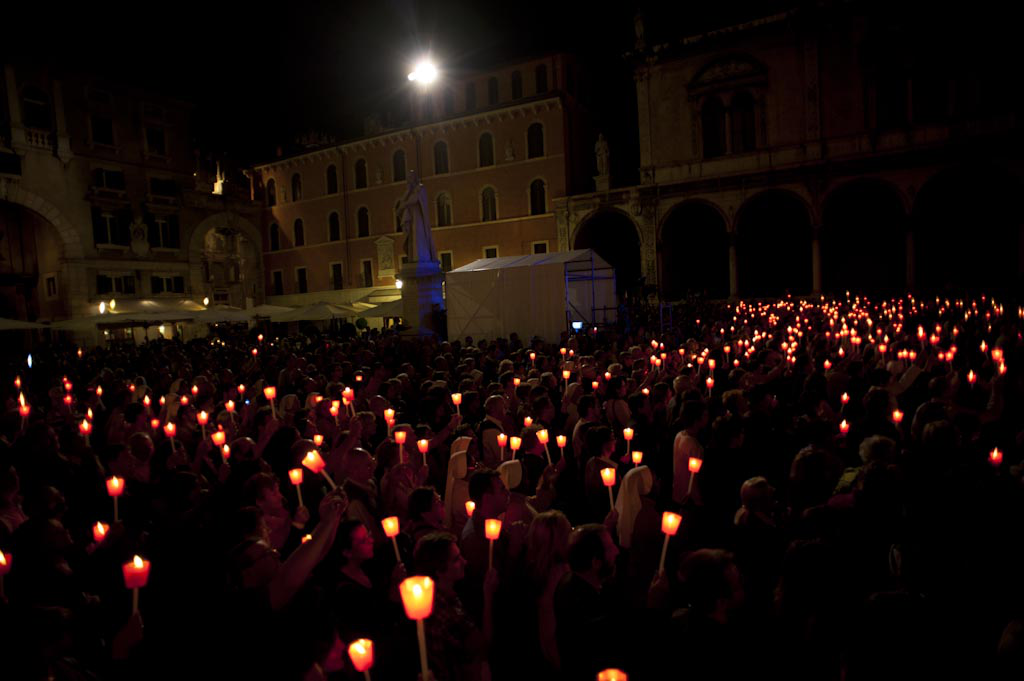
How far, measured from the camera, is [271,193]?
1738 inches

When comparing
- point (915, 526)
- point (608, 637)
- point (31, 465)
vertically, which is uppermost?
point (31, 465)

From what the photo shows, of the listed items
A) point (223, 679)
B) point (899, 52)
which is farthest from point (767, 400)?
point (899, 52)

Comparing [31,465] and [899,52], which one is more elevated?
[899,52]

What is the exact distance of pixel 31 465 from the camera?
16.6 ft

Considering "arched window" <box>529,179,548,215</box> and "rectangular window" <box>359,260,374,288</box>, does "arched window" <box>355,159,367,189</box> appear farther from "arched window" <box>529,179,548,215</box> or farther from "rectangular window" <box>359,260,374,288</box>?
"arched window" <box>529,179,548,215</box>

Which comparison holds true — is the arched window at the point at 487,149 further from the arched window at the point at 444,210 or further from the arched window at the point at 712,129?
the arched window at the point at 712,129

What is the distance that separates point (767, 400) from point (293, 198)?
1675 inches

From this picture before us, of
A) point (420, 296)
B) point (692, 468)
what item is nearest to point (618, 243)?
point (420, 296)

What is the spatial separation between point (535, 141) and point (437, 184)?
22.8 ft

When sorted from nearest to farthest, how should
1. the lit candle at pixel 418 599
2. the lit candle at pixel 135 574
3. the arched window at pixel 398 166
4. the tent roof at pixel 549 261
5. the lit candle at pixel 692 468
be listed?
the lit candle at pixel 418 599, the lit candle at pixel 135 574, the lit candle at pixel 692 468, the tent roof at pixel 549 261, the arched window at pixel 398 166

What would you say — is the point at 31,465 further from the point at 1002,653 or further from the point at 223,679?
the point at 1002,653

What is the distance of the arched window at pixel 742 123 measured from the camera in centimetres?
3019

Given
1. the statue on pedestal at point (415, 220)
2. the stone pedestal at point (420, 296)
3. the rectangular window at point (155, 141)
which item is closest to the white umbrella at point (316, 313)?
the stone pedestal at point (420, 296)

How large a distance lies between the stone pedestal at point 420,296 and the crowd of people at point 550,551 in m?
11.8
